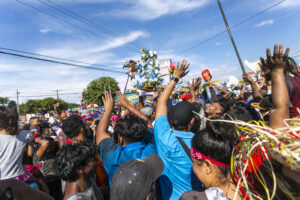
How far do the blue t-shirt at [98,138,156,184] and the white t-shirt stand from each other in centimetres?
135

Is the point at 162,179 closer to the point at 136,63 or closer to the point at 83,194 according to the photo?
the point at 83,194

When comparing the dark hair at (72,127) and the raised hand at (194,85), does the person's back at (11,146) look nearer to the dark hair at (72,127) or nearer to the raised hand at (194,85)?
the dark hair at (72,127)

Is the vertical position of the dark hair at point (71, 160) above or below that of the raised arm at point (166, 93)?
below

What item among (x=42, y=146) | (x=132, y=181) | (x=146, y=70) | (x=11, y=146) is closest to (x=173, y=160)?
(x=132, y=181)

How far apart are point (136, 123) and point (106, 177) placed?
1326mm

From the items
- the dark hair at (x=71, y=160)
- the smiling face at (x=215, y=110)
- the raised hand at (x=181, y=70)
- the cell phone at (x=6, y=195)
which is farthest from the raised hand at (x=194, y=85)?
the cell phone at (x=6, y=195)

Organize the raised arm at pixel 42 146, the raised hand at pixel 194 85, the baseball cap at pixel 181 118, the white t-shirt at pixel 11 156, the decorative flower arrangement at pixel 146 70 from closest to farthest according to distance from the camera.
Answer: the baseball cap at pixel 181 118 < the white t-shirt at pixel 11 156 < the raised arm at pixel 42 146 < the raised hand at pixel 194 85 < the decorative flower arrangement at pixel 146 70

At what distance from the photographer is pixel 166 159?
1.88m

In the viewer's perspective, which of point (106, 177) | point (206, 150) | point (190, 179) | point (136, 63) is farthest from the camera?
point (136, 63)

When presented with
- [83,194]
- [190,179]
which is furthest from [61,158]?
[190,179]

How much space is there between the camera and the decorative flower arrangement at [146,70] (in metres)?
5.97

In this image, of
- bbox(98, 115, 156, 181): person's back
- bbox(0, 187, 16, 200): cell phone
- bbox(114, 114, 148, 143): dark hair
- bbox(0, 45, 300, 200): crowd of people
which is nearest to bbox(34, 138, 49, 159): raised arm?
bbox(0, 45, 300, 200): crowd of people

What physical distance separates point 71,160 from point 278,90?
193 centimetres

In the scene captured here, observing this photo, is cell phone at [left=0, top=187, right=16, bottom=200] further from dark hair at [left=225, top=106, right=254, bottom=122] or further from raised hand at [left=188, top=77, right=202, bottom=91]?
raised hand at [left=188, top=77, right=202, bottom=91]
